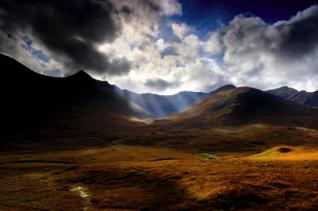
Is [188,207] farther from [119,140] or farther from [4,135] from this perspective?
[4,135]

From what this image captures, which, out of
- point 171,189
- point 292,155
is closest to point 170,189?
point 171,189

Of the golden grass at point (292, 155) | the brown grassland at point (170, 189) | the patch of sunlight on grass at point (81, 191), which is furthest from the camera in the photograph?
the golden grass at point (292, 155)

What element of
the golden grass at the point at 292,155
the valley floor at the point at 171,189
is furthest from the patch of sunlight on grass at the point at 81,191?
the golden grass at the point at 292,155

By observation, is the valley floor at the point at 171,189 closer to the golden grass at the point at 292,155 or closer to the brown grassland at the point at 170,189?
the brown grassland at the point at 170,189

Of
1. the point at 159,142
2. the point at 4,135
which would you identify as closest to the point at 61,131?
the point at 4,135

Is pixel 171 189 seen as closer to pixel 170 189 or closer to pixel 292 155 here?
pixel 170 189

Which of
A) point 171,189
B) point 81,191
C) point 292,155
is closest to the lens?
point 171,189

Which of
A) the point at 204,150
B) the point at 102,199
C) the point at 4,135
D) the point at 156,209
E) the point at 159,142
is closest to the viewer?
the point at 156,209

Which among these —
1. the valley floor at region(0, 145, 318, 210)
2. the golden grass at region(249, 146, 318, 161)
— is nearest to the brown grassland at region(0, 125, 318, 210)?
the valley floor at region(0, 145, 318, 210)

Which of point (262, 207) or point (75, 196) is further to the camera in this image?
point (75, 196)

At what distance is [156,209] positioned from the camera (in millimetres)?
27672

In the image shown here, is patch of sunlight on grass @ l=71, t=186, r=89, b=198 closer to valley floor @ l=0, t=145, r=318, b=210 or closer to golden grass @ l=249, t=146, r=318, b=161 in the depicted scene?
valley floor @ l=0, t=145, r=318, b=210

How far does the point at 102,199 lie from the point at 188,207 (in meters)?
12.4

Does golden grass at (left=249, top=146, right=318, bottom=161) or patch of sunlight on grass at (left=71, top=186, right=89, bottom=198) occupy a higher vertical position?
golden grass at (left=249, top=146, right=318, bottom=161)
